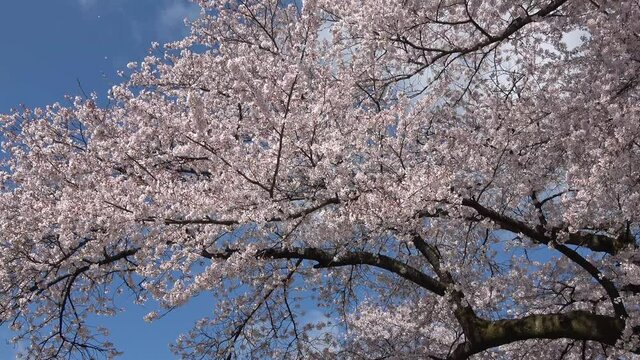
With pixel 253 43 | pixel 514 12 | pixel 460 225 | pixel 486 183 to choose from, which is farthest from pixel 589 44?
pixel 253 43

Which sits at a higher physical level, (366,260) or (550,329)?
(366,260)

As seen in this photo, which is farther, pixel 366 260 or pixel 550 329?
pixel 366 260

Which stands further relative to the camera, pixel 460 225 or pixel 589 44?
pixel 460 225

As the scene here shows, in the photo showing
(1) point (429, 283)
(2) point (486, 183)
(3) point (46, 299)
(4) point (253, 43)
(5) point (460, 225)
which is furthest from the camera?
(4) point (253, 43)

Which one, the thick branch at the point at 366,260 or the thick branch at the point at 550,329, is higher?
the thick branch at the point at 366,260

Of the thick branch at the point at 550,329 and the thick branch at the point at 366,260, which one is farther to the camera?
the thick branch at the point at 366,260

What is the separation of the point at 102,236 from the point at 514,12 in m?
5.01

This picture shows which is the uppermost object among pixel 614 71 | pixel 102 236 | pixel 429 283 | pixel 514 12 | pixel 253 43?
pixel 253 43

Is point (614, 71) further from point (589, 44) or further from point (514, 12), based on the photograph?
point (514, 12)

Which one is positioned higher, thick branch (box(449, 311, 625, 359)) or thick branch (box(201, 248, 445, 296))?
thick branch (box(201, 248, 445, 296))

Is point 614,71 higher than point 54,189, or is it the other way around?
point 54,189

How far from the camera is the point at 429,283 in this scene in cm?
841

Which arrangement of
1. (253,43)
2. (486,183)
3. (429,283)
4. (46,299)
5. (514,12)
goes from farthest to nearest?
(253,43) → (46,299) → (429,283) → (486,183) → (514,12)

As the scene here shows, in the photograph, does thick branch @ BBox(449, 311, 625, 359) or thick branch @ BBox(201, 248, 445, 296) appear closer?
thick branch @ BBox(449, 311, 625, 359)
